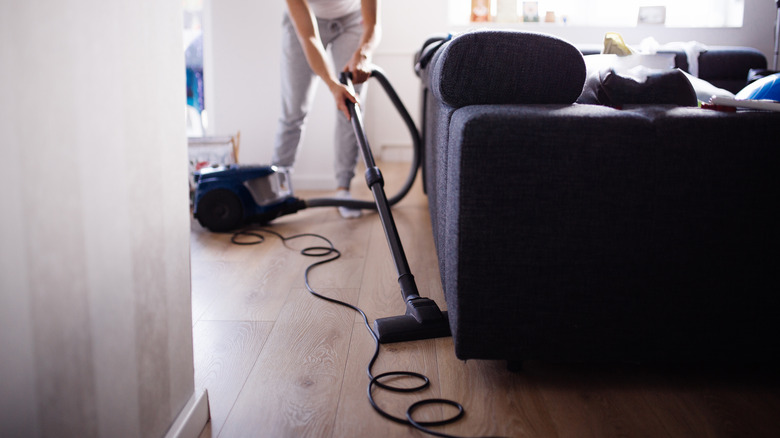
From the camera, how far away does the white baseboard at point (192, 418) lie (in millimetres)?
902

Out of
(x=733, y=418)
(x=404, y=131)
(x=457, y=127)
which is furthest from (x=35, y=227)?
(x=404, y=131)

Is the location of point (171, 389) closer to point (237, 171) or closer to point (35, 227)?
point (35, 227)

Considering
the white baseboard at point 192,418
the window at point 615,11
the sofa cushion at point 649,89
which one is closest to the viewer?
the white baseboard at point 192,418

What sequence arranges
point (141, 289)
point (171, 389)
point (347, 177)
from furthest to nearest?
point (347, 177)
point (171, 389)
point (141, 289)

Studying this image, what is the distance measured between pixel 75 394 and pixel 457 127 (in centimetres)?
69

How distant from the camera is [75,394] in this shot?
0.62 m

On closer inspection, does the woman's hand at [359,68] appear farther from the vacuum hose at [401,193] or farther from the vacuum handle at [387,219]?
the vacuum hose at [401,193]

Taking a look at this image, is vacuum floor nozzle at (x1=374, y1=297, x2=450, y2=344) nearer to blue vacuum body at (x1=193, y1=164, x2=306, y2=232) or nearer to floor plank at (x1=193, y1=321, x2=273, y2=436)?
floor plank at (x1=193, y1=321, x2=273, y2=436)

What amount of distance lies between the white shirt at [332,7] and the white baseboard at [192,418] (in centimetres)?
173

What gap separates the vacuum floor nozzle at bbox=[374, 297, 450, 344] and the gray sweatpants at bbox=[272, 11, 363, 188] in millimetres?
1356

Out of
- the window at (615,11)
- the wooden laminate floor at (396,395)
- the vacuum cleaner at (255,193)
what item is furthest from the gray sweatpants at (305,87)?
the window at (615,11)

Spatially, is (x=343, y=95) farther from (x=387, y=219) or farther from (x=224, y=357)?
(x=224, y=357)

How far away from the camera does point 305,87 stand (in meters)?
2.56

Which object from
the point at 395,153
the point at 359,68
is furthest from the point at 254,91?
the point at 395,153
